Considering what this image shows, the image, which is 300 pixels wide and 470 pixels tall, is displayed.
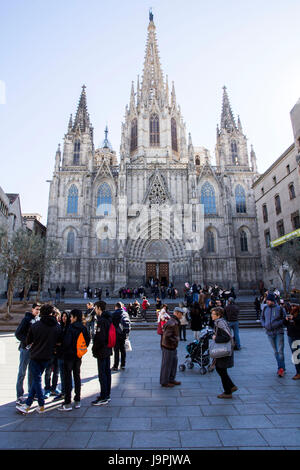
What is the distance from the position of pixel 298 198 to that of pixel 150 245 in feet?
56.5

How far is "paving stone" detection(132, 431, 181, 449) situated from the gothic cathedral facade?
26172mm

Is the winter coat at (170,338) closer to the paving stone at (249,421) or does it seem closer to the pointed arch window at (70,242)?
the paving stone at (249,421)

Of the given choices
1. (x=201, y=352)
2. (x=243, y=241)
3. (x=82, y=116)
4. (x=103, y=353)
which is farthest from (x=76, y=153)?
(x=103, y=353)

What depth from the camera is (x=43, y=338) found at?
4.59 m

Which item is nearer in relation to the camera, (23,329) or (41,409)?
(41,409)

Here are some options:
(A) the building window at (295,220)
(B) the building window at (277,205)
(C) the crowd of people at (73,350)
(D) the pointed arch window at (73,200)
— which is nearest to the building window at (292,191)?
(A) the building window at (295,220)

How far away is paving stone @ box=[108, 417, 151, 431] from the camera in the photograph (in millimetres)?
3836

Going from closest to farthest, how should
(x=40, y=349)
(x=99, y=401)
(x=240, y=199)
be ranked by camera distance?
(x=40, y=349), (x=99, y=401), (x=240, y=199)

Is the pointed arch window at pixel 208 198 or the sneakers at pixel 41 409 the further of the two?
the pointed arch window at pixel 208 198

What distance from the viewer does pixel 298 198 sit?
23.6 metres

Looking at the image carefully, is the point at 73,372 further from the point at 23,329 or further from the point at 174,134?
the point at 174,134

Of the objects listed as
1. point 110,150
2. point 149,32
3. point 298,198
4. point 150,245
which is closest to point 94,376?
point 298,198

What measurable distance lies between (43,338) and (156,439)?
7.85ft

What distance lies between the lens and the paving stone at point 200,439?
334 cm
